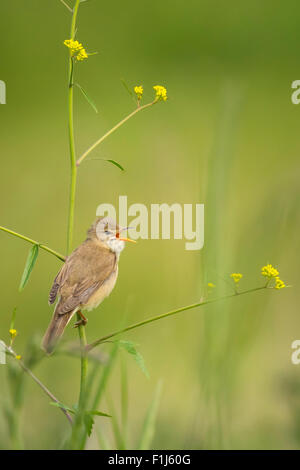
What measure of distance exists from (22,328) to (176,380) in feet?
2.65

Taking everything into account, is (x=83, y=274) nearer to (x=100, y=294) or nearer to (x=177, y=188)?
(x=100, y=294)

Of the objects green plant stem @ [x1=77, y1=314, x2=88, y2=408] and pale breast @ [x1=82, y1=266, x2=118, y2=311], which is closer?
green plant stem @ [x1=77, y1=314, x2=88, y2=408]

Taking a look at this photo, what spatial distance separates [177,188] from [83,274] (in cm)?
293

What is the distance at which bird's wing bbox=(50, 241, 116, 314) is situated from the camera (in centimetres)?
156

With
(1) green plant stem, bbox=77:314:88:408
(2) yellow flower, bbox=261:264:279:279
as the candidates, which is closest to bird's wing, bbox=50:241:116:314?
(1) green plant stem, bbox=77:314:88:408

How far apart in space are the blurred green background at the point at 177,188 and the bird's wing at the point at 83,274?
0.46 ft

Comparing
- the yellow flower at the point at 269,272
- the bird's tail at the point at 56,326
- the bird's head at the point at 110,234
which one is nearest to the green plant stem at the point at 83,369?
the bird's tail at the point at 56,326

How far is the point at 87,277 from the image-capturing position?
63.9 inches

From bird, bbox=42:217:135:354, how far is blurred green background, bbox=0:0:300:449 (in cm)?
12

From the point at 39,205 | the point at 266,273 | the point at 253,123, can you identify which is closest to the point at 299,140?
the point at 253,123

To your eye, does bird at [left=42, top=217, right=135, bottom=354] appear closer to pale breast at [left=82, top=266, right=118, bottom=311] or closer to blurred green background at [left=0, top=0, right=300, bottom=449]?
pale breast at [left=82, top=266, right=118, bottom=311]

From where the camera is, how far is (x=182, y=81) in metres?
5.82

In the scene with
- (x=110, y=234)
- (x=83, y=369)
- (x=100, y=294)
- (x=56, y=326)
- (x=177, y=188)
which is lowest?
(x=83, y=369)

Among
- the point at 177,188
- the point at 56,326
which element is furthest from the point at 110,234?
the point at 177,188
